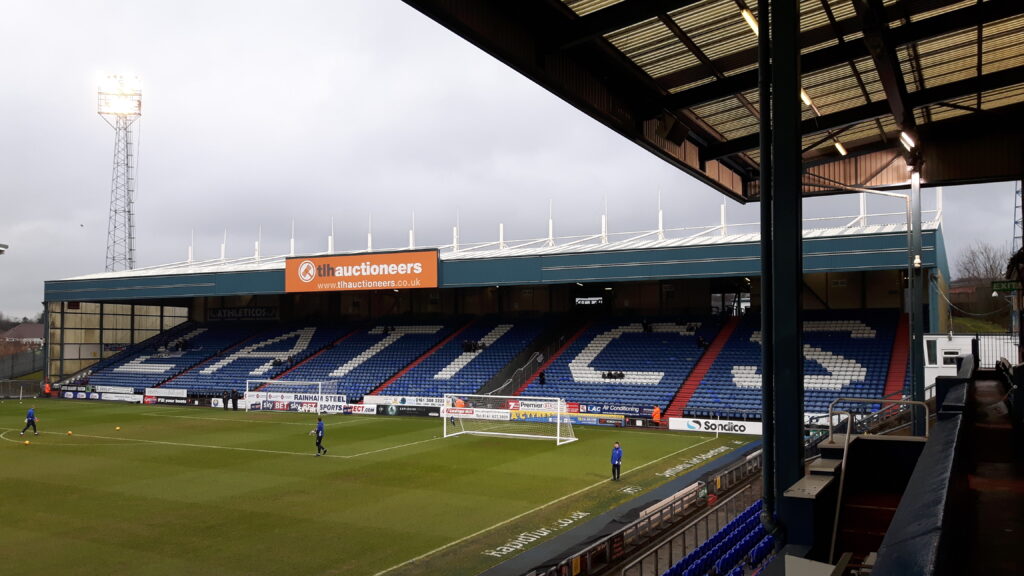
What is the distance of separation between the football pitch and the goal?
4.44 feet

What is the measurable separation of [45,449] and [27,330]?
316 ft

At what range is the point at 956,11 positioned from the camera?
11602 mm

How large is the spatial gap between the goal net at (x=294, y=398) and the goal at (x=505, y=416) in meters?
10.2

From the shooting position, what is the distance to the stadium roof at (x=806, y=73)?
10.7 meters

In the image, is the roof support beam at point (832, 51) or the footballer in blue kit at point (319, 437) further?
the footballer in blue kit at point (319, 437)

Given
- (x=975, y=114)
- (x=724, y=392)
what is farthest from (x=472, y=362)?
(x=975, y=114)

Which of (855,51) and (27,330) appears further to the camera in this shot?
(27,330)

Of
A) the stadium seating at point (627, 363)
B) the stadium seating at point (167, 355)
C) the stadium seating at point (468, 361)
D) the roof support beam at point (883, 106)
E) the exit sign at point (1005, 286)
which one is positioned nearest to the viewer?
the roof support beam at point (883, 106)

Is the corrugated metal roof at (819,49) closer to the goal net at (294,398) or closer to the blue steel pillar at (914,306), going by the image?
the blue steel pillar at (914,306)

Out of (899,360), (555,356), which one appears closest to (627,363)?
(555,356)

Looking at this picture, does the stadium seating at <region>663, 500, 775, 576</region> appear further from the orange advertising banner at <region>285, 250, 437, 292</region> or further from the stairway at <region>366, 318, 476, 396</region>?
the orange advertising banner at <region>285, 250, 437, 292</region>

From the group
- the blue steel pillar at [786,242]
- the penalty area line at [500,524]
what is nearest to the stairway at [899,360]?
the penalty area line at [500,524]

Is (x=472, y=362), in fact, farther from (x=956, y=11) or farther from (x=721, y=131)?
(x=956, y=11)

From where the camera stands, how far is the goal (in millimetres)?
34469
